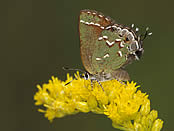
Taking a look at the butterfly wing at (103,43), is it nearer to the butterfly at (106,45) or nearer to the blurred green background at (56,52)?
the butterfly at (106,45)

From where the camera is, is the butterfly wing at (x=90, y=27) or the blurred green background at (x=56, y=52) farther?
the blurred green background at (x=56, y=52)

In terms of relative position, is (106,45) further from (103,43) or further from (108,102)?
(108,102)

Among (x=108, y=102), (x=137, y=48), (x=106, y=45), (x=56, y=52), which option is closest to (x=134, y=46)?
(x=137, y=48)

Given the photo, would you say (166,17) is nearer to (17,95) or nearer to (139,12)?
(139,12)

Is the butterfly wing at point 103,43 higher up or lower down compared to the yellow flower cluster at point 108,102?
higher up

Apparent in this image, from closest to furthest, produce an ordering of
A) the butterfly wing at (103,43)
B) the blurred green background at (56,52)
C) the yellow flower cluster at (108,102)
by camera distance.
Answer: the yellow flower cluster at (108,102), the butterfly wing at (103,43), the blurred green background at (56,52)

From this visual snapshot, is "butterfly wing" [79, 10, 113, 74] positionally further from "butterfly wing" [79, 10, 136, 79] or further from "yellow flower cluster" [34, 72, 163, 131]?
"yellow flower cluster" [34, 72, 163, 131]

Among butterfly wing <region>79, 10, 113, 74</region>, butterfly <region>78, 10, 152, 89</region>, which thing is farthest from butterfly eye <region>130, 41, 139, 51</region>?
butterfly wing <region>79, 10, 113, 74</region>

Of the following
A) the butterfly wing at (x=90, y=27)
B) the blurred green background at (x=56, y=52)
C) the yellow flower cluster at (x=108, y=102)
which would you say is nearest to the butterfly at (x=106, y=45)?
the butterfly wing at (x=90, y=27)
